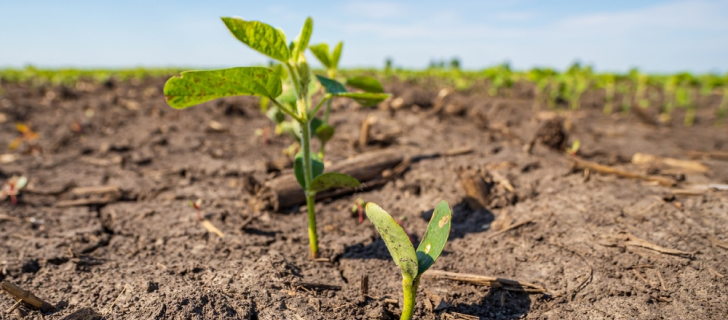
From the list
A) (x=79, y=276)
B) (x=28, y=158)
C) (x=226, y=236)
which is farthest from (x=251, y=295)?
(x=28, y=158)

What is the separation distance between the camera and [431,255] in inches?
51.2

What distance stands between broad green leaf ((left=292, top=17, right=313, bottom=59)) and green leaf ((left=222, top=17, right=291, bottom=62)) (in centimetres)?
6

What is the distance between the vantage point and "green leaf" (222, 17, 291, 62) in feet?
4.32

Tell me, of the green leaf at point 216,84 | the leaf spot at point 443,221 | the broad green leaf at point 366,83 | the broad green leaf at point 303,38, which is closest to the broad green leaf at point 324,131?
the broad green leaf at point 366,83

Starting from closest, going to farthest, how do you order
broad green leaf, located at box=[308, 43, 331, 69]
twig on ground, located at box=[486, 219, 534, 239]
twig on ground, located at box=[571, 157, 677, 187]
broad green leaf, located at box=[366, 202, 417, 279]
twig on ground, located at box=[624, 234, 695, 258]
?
A: 1. broad green leaf, located at box=[366, 202, 417, 279]
2. twig on ground, located at box=[624, 234, 695, 258]
3. broad green leaf, located at box=[308, 43, 331, 69]
4. twig on ground, located at box=[486, 219, 534, 239]
5. twig on ground, located at box=[571, 157, 677, 187]

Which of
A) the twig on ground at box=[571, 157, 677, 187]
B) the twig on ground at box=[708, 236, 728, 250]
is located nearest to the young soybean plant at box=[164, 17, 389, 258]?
the twig on ground at box=[708, 236, 728, 250]

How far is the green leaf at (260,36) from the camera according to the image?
1.32 meters

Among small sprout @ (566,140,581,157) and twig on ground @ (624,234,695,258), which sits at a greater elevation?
small sprout @ (566,140,581,157)

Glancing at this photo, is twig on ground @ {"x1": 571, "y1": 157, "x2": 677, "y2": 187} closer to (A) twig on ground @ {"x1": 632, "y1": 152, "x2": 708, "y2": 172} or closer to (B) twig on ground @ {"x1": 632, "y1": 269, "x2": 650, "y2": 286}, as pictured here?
(A) twig on ground @ {"x1": 632, "y1": 152, "x2": 708, "y2": 172}

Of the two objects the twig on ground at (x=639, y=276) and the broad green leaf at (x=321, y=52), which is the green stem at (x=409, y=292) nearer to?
the twig on ground at (x=639, y=276)

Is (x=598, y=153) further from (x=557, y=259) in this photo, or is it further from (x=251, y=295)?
(x=251, y=295)

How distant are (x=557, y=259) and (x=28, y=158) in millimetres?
4628

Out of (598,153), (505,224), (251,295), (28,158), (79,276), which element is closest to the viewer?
(251,295)

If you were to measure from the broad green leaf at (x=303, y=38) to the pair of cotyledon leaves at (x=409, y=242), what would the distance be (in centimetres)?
67
